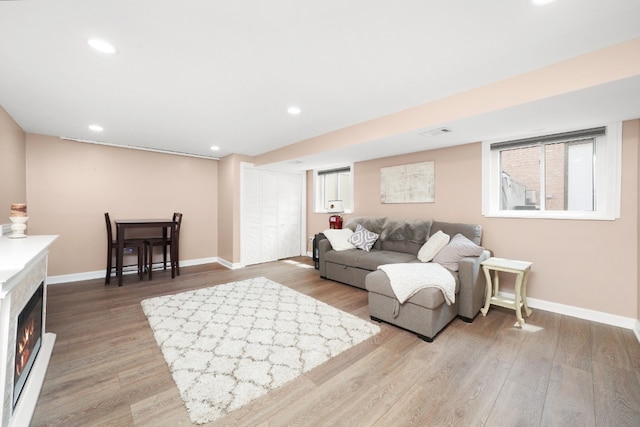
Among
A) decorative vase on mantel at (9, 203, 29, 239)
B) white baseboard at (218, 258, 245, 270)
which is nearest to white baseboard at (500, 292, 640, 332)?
white baseboard at (218, 258, 245, 270)

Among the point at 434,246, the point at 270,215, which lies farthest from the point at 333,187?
the point at 434,246

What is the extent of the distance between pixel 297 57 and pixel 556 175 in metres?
3.22

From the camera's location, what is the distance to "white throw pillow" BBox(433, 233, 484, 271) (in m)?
2.82

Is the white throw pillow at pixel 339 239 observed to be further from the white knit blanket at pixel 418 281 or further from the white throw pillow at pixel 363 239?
the white knit blanket at pixel 418 281

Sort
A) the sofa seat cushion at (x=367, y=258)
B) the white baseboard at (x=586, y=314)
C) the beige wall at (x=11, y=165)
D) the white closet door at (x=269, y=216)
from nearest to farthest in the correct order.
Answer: the white baseboard at (x=586, y=314), the beige wall at (x=11, y=165), the sofa seat cushion at (x=367, y=258), the white closet door at (x=269, y=216)

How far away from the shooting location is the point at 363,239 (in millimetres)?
4074

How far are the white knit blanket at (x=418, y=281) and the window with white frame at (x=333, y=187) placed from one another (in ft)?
8.40

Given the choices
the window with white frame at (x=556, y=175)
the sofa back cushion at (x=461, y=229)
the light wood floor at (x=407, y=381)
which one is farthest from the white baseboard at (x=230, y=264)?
the window with white frame at (x=556, y=175)

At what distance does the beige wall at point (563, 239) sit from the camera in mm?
2479

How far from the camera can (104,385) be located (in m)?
1.72

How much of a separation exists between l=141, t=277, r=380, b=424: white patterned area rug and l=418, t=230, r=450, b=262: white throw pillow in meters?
1.21

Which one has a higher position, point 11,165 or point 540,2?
point 540,2

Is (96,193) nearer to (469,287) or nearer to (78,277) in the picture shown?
(78,277)

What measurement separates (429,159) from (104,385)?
167 inches
